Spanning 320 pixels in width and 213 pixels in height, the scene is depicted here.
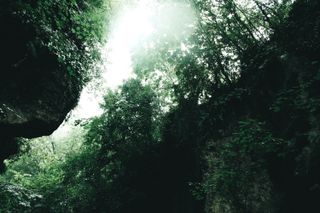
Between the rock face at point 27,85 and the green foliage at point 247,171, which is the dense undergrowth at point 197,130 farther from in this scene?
the rock face at point 27,85

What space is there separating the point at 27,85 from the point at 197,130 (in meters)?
7.44

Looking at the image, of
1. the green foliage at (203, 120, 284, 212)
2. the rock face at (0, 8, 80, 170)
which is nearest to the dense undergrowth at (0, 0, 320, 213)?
the green foliage at (203, 120, 284, 212)

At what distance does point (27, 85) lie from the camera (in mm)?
11680

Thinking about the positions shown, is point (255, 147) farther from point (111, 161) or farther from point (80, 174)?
point (80, 174)

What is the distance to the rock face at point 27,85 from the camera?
10383 mm

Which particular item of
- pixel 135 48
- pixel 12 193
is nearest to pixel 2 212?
pixel 12 193

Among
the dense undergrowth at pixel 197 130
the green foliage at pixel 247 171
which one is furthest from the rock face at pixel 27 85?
the green foliage at pixel 247 171

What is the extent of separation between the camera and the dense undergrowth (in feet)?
31.9

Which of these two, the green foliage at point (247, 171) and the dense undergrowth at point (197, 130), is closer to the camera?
the green foliage at point (247, 171)

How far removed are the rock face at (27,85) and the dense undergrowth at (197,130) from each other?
2.21 m

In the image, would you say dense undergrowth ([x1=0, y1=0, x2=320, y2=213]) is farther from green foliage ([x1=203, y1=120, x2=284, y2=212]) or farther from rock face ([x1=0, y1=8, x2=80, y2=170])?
rock face ([x1=0, y1=8, x2=80, y2=170])

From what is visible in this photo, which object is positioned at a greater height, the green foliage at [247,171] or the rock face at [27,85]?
the rock face at [27,85]

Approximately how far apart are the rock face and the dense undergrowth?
2.21 meters

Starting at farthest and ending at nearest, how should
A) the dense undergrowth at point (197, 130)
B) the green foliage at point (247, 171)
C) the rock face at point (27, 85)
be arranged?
the rock face at point (27, 85) < the dense undergrowth at point (197, 130) < the green foliage at point (247, 171)
